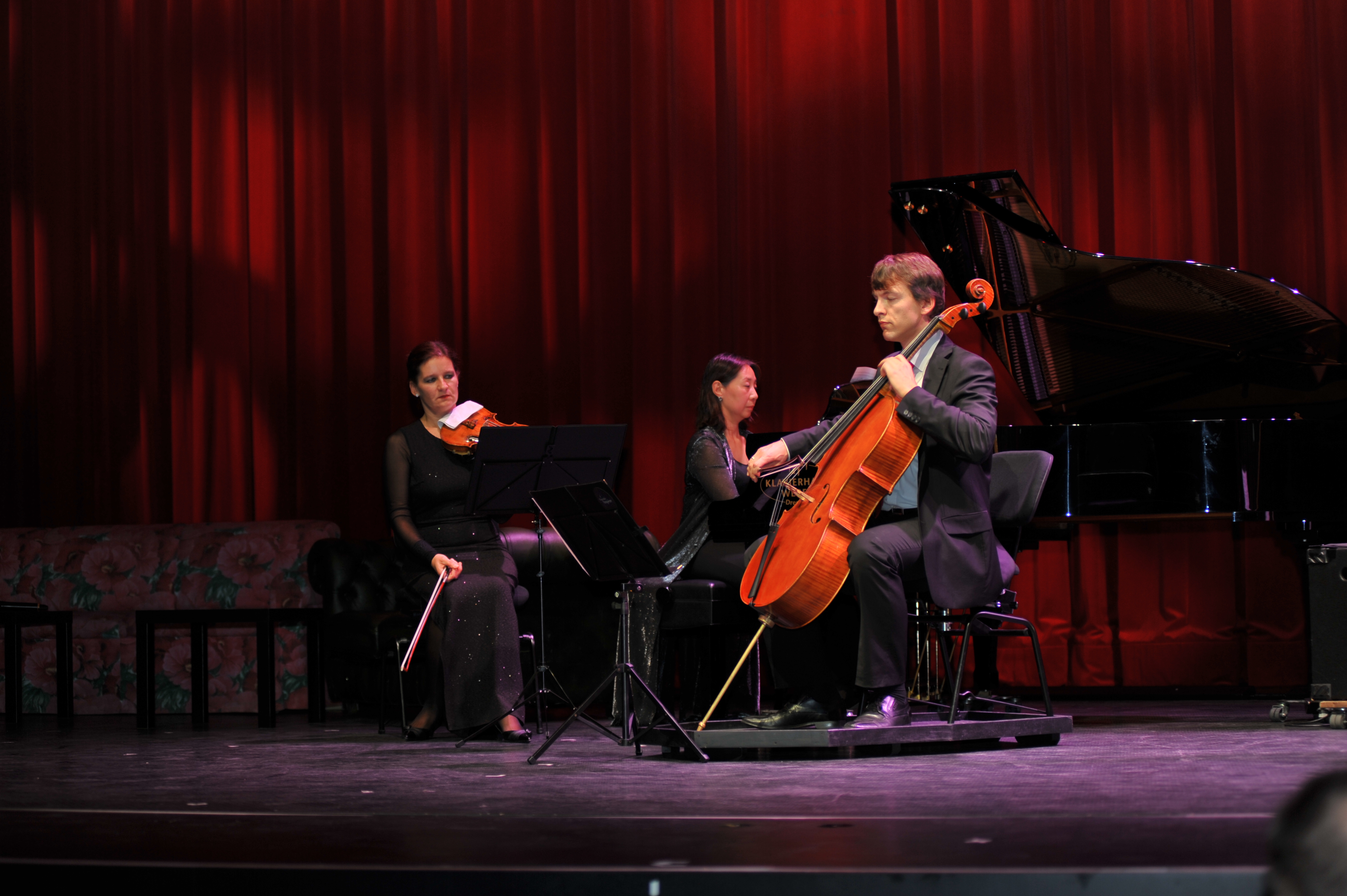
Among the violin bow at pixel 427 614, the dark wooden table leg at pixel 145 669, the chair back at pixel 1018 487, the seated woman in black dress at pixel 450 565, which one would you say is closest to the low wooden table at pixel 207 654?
the dark wooden table leg at pixel 145 669

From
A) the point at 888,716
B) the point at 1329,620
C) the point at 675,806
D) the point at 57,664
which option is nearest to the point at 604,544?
the point at 888,716

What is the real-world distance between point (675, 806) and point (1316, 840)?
143 cm

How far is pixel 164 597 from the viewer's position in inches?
223

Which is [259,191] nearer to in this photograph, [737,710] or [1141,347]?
[737,710]

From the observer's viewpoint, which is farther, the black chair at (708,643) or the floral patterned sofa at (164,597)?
the floral patterned sofa at (164,597)

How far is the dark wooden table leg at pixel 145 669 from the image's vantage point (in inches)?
193

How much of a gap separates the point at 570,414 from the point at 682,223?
3.14ft

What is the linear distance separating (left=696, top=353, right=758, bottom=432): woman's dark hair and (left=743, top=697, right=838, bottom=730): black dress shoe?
111 centimetres

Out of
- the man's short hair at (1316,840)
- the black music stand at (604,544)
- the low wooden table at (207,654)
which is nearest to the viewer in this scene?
the man's short hair at (1316,840)

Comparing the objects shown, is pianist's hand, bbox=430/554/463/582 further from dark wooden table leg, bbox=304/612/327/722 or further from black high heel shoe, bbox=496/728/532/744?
dark wooden table leg, bbox=304/612/327/722

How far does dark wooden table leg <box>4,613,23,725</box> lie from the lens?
16.8 feet

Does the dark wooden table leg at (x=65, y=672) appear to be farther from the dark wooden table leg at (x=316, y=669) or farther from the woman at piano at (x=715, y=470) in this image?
the woman at piano at (x=715, y=470)

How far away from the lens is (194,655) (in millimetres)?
5133

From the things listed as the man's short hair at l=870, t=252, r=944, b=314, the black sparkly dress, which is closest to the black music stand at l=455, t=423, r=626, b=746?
the black sparkly dress
